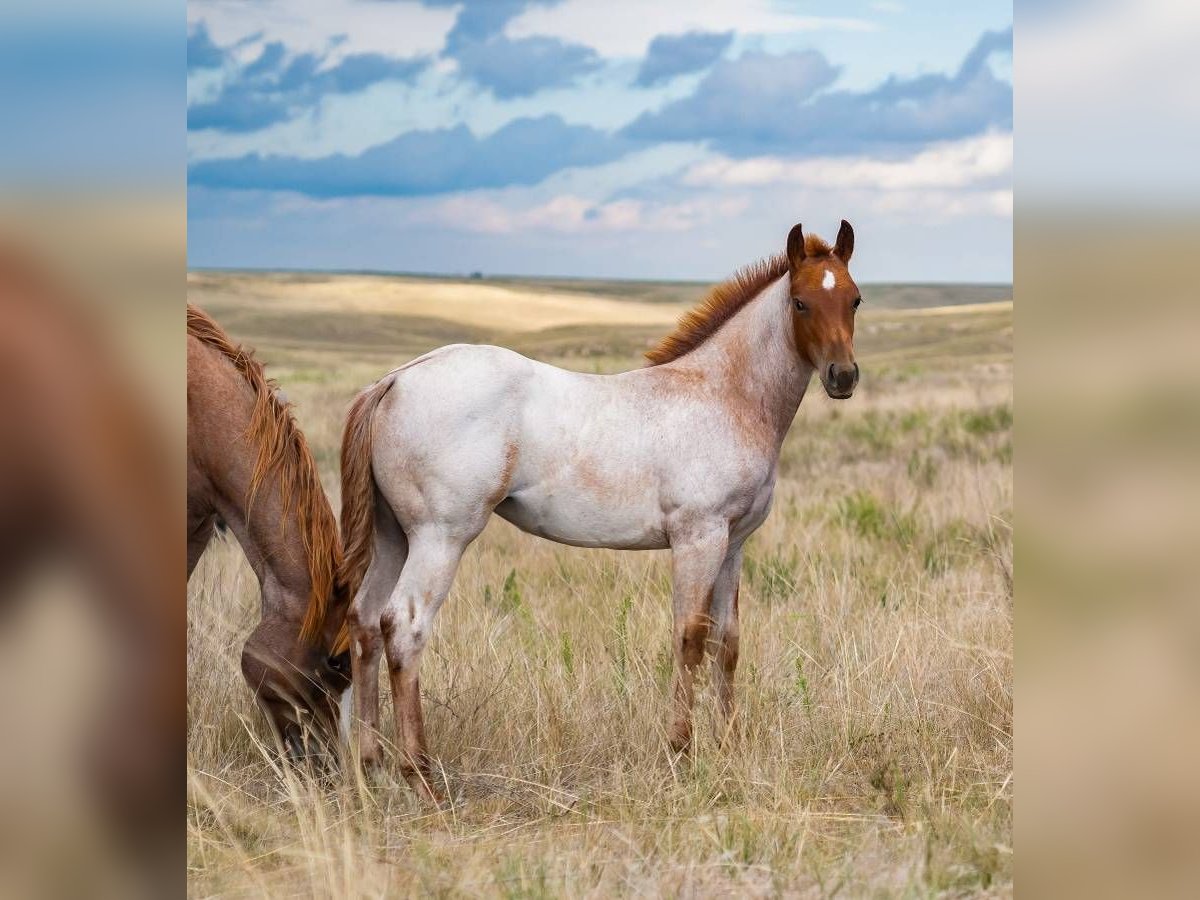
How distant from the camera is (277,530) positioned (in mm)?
4297

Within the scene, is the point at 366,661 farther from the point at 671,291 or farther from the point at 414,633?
the point at 671,291

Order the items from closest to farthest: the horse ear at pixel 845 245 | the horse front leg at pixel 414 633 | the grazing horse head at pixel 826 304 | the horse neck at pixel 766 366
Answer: the horse front leg at pixel 414 633 → the grazing horse head at pixel 826 304 → the horse ear at pixel 845 245 → the horse neck at pixel 766 366

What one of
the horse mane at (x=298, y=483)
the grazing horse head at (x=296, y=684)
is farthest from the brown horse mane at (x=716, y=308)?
the grazing horse head at (x=296, y=684)

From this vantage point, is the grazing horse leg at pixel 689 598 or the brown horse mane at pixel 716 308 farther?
the brown horse mane at pixel 716 308

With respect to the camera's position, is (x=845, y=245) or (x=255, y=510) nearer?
(x=255, y=510)

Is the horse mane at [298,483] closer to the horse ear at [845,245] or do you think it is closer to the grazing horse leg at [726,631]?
the grazing horse leg at [726,631]

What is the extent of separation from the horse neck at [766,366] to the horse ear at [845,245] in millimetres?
245

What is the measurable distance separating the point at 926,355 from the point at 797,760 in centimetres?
4950

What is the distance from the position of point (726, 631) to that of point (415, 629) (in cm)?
134

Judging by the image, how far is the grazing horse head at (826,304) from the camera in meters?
4.31

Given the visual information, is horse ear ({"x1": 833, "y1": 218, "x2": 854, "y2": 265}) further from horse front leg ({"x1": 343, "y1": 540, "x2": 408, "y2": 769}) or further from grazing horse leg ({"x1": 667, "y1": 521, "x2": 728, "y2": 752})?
horse front leg ({"x1": 343, "y1": 540, "x2": 408, "y2": 769})

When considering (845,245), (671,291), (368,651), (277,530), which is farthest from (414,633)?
(671,291)

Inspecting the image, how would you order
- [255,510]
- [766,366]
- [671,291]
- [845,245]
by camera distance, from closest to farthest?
[255,510] < [845,245] < [766,366] < [671,291]
